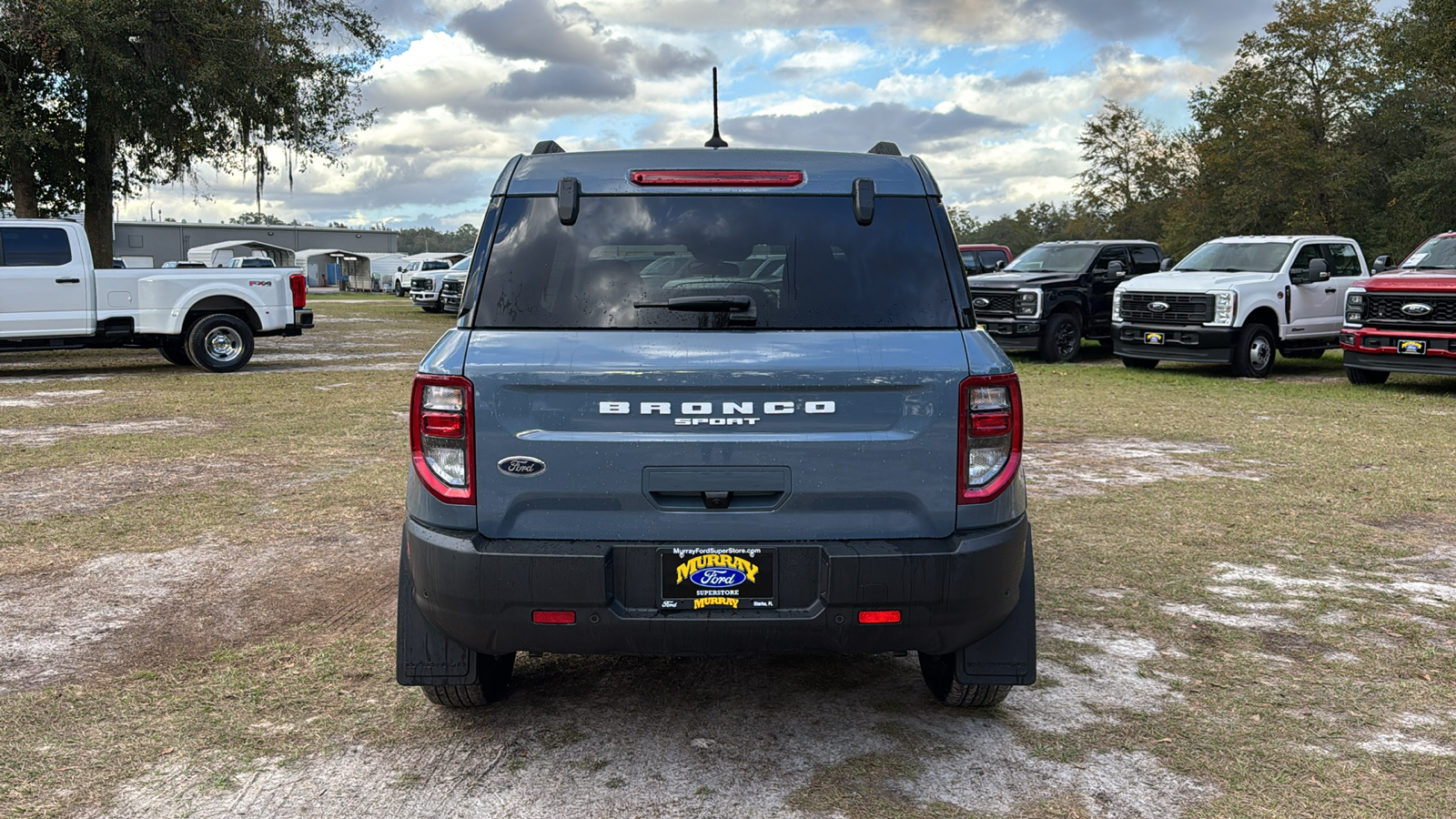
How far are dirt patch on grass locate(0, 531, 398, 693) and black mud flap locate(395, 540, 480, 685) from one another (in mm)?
1460

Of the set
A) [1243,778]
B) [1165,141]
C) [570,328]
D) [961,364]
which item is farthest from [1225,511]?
[1165,141]

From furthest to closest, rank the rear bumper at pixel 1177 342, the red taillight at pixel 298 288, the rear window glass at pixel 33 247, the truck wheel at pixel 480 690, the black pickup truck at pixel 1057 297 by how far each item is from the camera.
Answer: the black pickup truck at pixel 1057 297
the red taillight at pixel 298 288
the rear bumper at pixel 1177 342
the rear window glass at pixel 33 247
the truck wheel at pixel 480 690

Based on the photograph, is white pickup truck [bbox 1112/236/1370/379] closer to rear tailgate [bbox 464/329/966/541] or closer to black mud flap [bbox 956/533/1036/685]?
black mud flap [bbox 956/533/1036/685]

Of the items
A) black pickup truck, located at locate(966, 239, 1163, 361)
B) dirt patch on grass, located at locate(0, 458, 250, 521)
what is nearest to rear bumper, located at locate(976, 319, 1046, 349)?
black pickup truck, located at locate(966, 239, 1163, 361)

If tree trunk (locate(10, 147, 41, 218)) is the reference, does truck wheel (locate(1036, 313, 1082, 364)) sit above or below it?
below

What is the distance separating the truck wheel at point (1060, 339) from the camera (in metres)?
18.6

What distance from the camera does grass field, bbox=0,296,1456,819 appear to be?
356 cm

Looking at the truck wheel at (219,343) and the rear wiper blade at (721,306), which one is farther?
the truck wheel at (219,343)

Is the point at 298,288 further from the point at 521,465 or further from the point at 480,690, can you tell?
the point at 521,465

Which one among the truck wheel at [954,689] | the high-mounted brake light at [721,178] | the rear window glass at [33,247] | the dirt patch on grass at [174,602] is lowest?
the dirt patch on grass at [174,602]

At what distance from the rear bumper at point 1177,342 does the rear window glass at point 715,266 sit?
13.4 m

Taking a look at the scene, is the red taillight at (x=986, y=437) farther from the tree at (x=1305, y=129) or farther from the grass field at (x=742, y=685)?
the tree at (x=1305, y=129)

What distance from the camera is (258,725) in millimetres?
4078

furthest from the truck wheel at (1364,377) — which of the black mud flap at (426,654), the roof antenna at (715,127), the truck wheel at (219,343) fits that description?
the truck wheel at (219,343)
